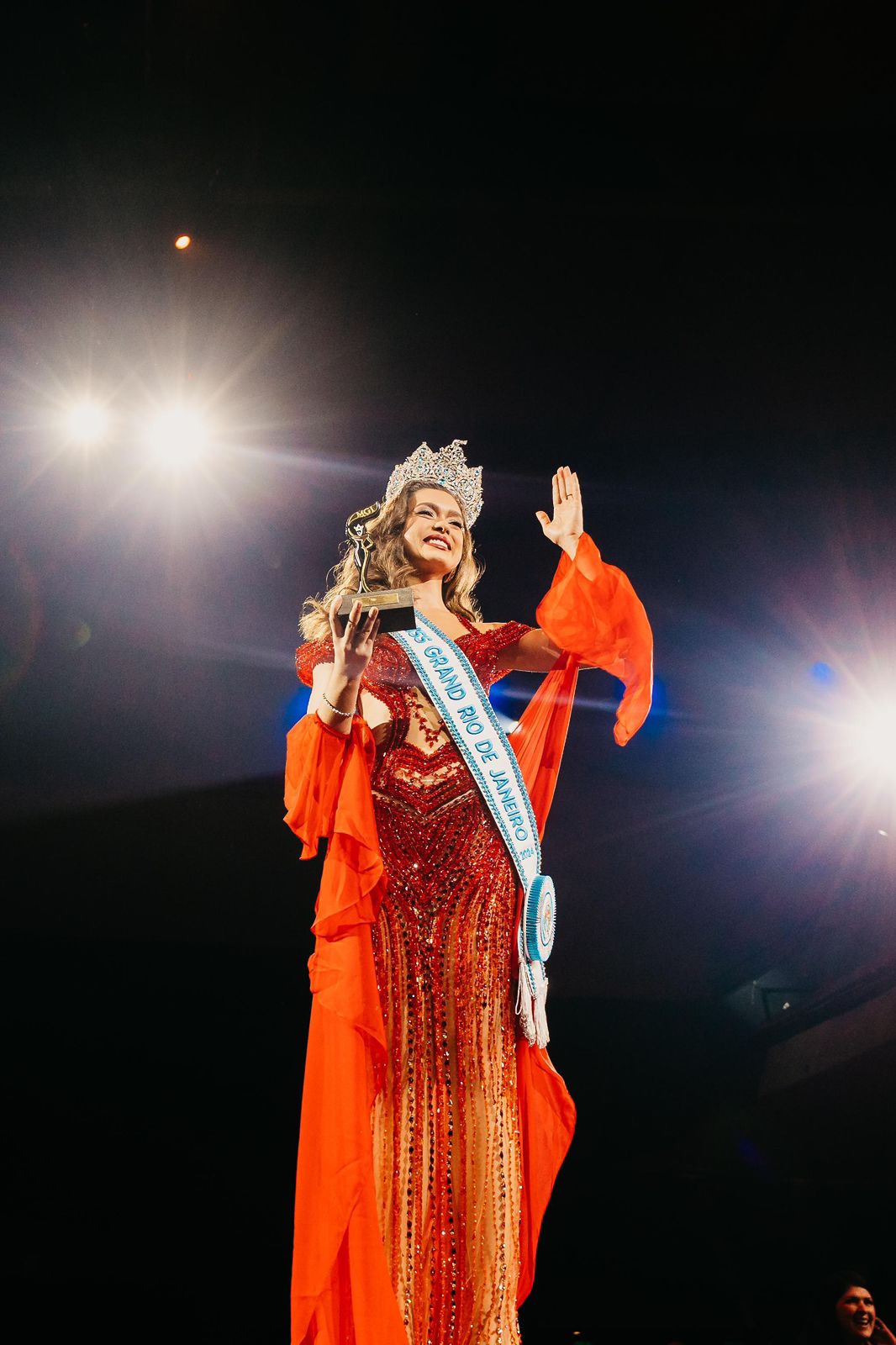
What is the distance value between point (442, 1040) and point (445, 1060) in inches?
1.4

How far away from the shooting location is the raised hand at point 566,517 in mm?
2416

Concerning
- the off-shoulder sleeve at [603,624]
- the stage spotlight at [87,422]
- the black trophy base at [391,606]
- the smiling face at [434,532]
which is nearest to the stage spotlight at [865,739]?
the off-shoulder sleeve at [603,624]

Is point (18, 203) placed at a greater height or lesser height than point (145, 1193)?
greater

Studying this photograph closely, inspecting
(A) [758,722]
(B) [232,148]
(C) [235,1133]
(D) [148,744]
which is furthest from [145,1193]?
(B) [232,148]

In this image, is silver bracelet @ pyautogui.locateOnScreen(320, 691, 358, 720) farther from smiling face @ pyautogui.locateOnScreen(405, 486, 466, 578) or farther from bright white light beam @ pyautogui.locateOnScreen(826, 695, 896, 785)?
bright white light beam @ pyautogui.locateOnScreen(826, 695, 896, 785)

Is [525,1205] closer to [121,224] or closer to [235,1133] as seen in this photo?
[235,1133]

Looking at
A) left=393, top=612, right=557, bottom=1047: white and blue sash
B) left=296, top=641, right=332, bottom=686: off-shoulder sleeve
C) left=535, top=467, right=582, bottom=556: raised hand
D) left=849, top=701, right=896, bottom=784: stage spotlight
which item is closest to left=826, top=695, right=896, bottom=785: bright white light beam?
left=849, top=701, right=896, bottom=784: stage spotlight

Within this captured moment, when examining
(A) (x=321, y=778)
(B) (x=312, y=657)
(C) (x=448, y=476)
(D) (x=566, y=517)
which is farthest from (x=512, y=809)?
(C) (x=448, y=476)

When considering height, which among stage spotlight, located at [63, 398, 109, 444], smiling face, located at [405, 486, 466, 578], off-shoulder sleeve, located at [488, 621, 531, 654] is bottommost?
off-shoulder sleeve, located at [488, 621, 531, 654]

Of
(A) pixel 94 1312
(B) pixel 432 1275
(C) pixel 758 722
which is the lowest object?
(B) pixel 432 1275

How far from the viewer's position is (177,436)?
3.41 metres

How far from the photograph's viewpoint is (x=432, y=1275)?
77.3 inches

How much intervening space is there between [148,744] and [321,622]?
5.16ft

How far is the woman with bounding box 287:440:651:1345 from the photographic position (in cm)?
192
